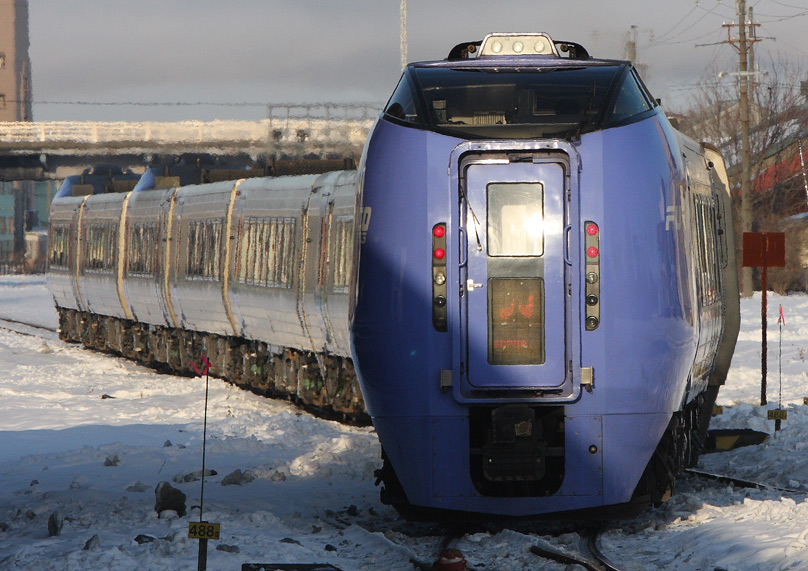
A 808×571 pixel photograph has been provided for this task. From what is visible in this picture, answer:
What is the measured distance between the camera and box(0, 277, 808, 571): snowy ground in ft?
29.1

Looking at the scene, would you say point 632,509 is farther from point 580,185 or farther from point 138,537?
point 138,537

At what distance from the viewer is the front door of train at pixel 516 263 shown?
9.18 metres

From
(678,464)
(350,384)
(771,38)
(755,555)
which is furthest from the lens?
(771,38)

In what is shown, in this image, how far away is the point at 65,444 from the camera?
1588 cm

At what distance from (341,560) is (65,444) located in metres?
7.61

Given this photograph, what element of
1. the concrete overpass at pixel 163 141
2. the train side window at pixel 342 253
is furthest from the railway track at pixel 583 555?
the concrete overpass at pixel 163 141

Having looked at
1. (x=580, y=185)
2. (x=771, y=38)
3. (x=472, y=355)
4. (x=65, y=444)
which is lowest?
(x=65, y=444)

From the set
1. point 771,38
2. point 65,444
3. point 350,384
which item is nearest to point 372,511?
point 65,444

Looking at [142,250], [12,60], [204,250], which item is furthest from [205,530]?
[12,60]

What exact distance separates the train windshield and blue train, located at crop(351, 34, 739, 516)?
27mm

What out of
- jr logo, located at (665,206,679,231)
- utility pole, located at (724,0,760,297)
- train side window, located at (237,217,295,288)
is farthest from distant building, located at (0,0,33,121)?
jr logo, located at (665,206,679,231)

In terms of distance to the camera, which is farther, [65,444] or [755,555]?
[65,444]

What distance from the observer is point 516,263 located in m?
9.20

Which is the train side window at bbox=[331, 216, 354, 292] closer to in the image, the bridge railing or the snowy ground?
the snowy ground
